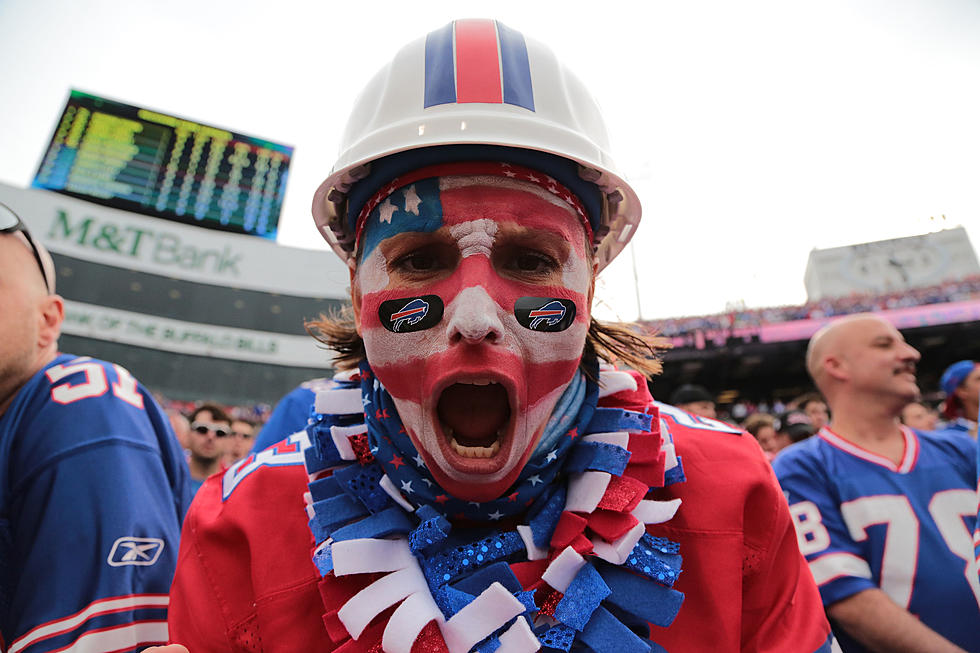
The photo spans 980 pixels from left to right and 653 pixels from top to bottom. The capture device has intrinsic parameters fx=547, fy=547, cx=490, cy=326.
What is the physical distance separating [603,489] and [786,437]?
5900 millimetres

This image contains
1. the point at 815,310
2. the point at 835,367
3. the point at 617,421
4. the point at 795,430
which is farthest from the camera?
the point at 815,310

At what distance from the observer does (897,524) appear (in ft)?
8.18

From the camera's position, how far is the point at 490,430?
1.36m

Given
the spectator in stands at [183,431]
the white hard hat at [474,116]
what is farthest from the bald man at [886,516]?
the spectator in stands at [183,431]

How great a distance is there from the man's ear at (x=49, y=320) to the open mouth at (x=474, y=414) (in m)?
1.67

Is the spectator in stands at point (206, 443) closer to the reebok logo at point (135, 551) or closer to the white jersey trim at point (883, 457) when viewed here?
the reebok logo at point (135, 551)

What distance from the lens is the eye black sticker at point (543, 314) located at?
1.33m

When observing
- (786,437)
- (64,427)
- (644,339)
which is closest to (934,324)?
(786,437)

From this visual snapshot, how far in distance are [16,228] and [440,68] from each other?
1791 mm

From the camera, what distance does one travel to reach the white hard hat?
1.43 m

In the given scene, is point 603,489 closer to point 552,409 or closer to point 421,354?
point 552,409

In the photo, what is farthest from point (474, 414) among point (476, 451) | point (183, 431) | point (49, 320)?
point (183, 431)

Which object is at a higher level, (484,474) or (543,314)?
(543,314)

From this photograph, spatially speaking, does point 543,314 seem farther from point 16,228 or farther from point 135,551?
point 16,228
